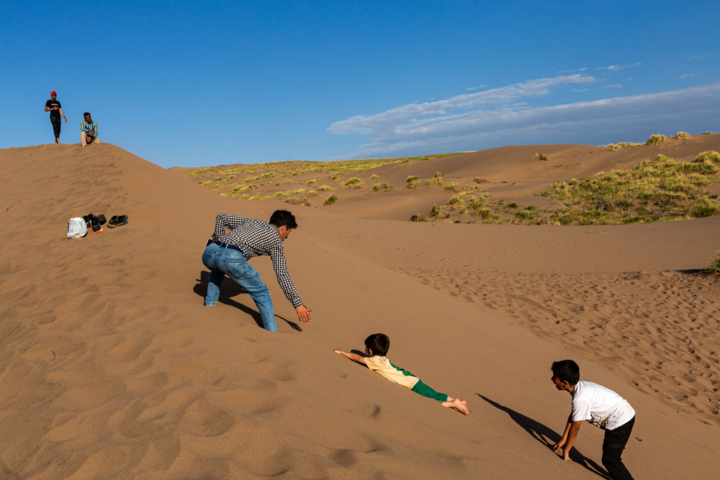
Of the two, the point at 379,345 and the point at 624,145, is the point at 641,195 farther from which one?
the point at 379,345

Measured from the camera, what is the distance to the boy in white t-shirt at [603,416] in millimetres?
3242

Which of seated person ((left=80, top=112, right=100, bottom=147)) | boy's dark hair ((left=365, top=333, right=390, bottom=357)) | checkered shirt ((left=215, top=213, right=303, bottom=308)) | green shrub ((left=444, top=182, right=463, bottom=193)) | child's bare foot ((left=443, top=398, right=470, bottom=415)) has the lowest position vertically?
child's bare foot ((left=443, top=398, right=470, bottom=415))

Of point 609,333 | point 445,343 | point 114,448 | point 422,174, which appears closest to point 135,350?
point 114,448

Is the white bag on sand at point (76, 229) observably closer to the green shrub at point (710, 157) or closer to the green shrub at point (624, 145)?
the green shrub at point (710, 157)

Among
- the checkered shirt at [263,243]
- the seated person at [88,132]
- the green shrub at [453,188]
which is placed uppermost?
the seated person at [88,132]

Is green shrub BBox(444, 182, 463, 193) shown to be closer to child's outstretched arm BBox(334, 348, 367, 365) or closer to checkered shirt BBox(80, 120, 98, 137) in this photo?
checkered shirt BBox(80, 120, 98, 137)

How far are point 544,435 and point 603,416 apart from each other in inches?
21.9

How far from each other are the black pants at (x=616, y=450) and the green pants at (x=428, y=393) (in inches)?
51.0

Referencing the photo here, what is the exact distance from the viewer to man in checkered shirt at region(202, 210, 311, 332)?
12.7 feet

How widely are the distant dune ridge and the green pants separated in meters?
0.15

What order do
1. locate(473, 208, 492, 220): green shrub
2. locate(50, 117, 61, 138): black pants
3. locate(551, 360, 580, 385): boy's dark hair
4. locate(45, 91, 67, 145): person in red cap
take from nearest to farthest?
1. locate(551, 360, 580, 385): boy's dark hair
2. locate(45, 91, 67, 145): person in red cap
3. locate(50, 117, 61, 138): black pants
4. locate(473, 208, 492, 220): green shrub

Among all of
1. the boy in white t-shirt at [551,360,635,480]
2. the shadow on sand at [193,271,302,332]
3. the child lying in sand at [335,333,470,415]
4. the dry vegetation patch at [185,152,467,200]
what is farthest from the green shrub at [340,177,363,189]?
the boy in white t-shirt at [551,360,635,480]

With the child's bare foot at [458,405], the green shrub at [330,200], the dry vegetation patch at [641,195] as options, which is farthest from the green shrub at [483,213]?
the child's bare foot at [458,405]

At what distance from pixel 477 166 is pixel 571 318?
3253 cm
